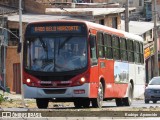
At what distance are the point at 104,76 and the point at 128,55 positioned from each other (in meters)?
4.98

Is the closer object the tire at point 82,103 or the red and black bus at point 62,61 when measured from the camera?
the red and black bus at point 62,61

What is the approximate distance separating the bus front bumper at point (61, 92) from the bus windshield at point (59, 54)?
69 centimetres

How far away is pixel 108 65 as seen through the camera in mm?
31266

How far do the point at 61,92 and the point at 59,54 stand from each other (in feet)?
4.52

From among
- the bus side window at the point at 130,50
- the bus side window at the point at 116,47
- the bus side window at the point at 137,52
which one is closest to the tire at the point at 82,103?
the bus side window at the point at 116,47

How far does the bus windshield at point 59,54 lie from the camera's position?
2798 cm

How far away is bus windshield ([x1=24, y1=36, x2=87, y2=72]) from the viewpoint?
27984 millimetres

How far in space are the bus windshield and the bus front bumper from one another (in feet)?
2.26

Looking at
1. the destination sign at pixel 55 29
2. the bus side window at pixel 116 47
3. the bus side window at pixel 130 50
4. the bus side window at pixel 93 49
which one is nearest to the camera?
the bus side window at pixel 93 49

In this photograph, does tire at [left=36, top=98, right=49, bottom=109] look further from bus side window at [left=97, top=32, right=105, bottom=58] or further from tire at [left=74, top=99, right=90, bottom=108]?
bus side window at [left=97, top=32, right=105, bottom=58]

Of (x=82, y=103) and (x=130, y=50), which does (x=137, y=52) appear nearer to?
(x=130, y=50)

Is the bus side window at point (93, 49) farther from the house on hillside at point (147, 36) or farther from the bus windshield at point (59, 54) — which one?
the house on hillside at point (147, 36)

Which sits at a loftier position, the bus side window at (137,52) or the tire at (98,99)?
the bus side window at (137,52)

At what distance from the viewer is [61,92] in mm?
28047
